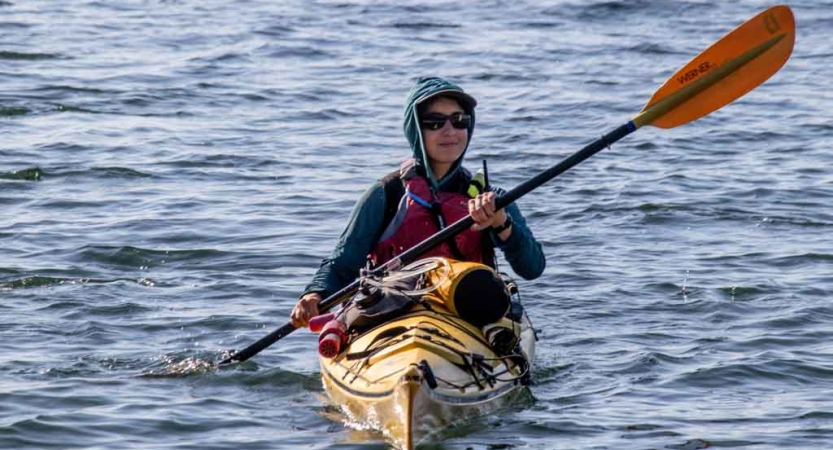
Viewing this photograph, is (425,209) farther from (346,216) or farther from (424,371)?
(346,216)

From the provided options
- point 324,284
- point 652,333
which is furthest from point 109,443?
point 652,333

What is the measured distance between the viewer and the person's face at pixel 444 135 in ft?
22.2

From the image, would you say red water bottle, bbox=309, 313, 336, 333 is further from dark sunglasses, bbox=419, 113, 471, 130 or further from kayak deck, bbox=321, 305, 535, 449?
dark sunglasses, bbox=419, 113, 471, 130

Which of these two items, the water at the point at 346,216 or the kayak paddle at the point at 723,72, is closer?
the water at the point at 346,216

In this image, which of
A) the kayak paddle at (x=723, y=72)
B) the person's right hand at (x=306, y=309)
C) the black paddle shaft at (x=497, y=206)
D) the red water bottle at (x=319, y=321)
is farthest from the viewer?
the kayak paddle at (x=723, y=72)

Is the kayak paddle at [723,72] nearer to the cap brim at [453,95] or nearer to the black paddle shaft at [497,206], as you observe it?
the black paddle shaft at [497,206]

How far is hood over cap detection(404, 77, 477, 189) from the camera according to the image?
6.74 m

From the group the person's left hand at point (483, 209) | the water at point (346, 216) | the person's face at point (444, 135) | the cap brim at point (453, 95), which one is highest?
the cap brim at point (453, 95)

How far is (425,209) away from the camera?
22.4ft

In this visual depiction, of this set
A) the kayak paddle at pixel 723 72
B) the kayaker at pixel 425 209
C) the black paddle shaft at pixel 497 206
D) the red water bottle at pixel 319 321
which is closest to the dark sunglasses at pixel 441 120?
the kayaker at pixel 425 209

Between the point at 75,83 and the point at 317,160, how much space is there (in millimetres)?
3913

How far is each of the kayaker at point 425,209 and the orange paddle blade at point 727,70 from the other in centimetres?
90

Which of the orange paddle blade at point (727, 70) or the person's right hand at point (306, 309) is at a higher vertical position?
the orange paddle blade at point (727, 70)

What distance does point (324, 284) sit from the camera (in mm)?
6883
